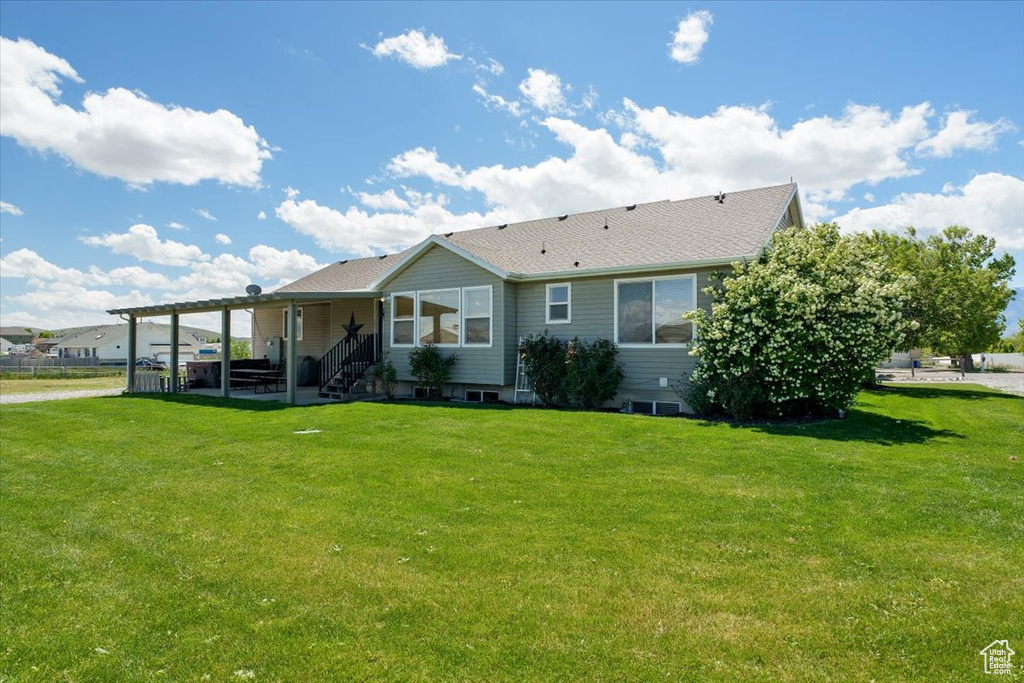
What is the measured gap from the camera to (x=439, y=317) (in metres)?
15.9

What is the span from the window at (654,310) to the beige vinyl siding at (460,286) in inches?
119

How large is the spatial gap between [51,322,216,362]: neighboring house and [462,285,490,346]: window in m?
65.9

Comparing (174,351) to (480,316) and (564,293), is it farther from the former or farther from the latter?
(564,293)

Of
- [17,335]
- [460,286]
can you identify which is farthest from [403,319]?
[17,335]

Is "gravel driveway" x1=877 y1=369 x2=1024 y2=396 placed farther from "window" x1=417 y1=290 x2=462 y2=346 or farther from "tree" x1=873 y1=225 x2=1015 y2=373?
"window" x1=417 y1=290 x2=462 y2=346

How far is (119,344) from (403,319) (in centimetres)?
7667

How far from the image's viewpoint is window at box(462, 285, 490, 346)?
1501 centimetres

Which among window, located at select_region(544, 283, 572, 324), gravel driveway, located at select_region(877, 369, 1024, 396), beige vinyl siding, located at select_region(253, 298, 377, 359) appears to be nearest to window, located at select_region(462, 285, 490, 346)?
window, located at select_region(544, 283, 572, 324)

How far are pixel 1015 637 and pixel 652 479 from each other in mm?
3728

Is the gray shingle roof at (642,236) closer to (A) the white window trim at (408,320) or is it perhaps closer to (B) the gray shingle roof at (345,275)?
(A) the white window trim at (408,320)

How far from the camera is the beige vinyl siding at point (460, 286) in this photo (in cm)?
1466

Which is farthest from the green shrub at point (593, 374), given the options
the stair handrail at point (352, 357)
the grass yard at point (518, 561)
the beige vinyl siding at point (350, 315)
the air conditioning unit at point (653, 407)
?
the beige vinyl siding at point (350, 315)

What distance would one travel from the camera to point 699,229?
46.5 ft

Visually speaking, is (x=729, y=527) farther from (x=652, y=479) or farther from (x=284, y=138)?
→ (x=284, y=138)
